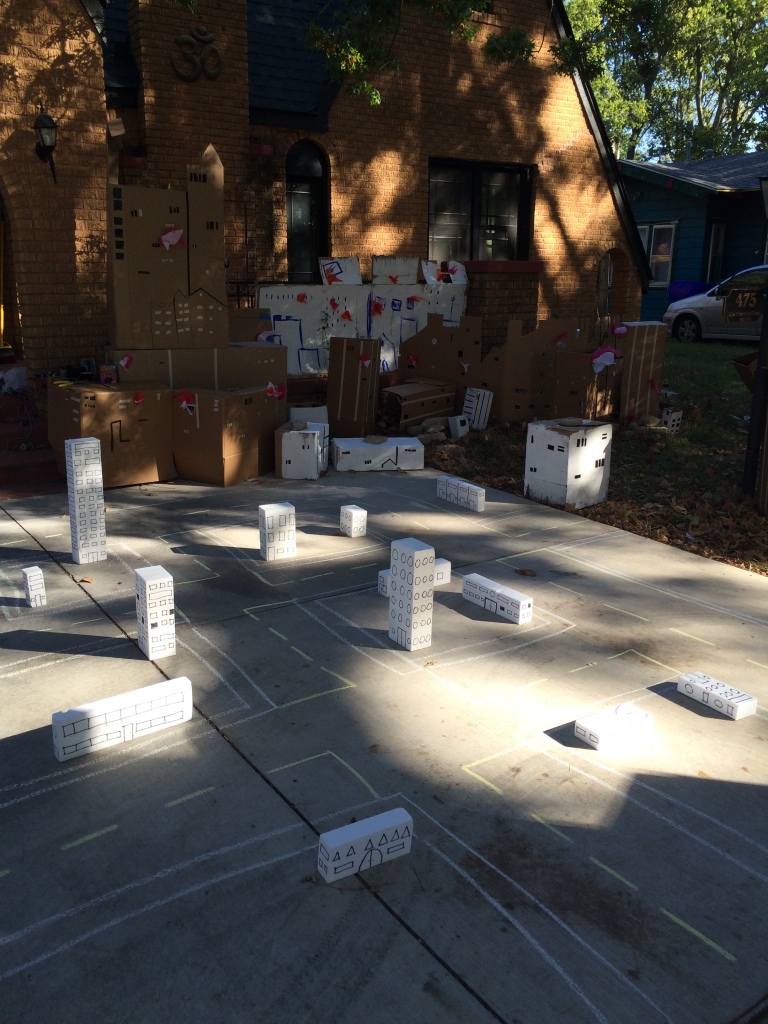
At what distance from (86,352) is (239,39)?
4.77m

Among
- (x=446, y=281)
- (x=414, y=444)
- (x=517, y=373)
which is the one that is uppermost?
(x=446, y=281)

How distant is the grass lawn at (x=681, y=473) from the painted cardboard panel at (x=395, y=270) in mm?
3069

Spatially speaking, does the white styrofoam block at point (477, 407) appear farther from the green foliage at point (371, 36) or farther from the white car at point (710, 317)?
the white car at point (710, 317)

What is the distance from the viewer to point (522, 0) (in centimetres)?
1420

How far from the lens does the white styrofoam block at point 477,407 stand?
1123cm

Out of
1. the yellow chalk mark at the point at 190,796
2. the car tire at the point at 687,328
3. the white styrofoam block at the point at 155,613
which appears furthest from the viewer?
the car tire at the point at 687,328

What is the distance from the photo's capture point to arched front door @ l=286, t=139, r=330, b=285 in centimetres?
1250

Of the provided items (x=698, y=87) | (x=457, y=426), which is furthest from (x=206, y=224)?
(x=698, y=87)

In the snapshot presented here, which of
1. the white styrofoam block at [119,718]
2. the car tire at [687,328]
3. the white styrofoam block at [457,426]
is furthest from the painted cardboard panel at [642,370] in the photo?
the car tire at [687,328]

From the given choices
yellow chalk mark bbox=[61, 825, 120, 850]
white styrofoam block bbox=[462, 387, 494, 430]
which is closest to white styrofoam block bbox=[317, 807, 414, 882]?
yellow chalk mark bbox=[61, 825, 120, 850]

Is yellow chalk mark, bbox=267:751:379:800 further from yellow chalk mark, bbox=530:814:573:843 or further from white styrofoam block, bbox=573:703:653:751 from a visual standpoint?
white styrofoam block, bbox=573:703:653:751

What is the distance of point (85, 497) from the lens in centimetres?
621

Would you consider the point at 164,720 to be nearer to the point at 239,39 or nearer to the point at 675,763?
the point at 675,763

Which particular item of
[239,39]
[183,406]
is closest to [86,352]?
[183,406]
